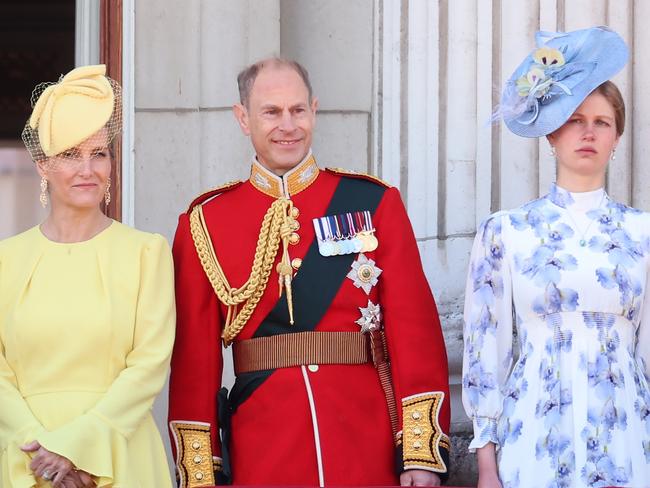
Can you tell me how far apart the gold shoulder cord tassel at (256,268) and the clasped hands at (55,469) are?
0.64m

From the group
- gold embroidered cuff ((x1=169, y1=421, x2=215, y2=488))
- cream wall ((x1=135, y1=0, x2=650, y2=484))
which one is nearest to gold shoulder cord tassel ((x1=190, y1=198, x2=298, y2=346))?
gold embroidered cuff ((x1=169, y1=421, x2=215, y2=488))

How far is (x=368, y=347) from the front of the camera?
4.93m

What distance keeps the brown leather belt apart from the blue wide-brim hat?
2.33 ft

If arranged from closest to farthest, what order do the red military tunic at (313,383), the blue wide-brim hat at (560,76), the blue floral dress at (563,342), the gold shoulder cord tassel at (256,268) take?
the blue floral dress at (563,342)
the blue wide-brim hat at (560,76)
the red military tunic at (313,383)
the gold shoulder cord tassel at (256,268)

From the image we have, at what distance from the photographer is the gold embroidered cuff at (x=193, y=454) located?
15.9 feet

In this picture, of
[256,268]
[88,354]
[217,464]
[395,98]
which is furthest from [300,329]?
[395,98]

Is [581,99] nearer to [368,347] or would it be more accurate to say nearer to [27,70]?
[368,347]

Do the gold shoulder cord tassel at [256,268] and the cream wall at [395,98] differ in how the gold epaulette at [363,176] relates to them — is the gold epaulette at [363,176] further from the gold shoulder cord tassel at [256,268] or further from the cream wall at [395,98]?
the cream wall at [395,98]

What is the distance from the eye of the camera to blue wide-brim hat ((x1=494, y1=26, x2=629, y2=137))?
15.3 feet

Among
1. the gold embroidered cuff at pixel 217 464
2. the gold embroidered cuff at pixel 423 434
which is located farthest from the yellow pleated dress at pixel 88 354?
the gold embroidered cuff at pixel 423 434

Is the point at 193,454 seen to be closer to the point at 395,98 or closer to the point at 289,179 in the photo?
the point at 289,179

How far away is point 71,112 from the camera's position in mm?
4879

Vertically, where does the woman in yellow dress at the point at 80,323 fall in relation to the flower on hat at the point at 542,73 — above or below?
below

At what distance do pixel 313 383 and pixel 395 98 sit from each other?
164 cm
